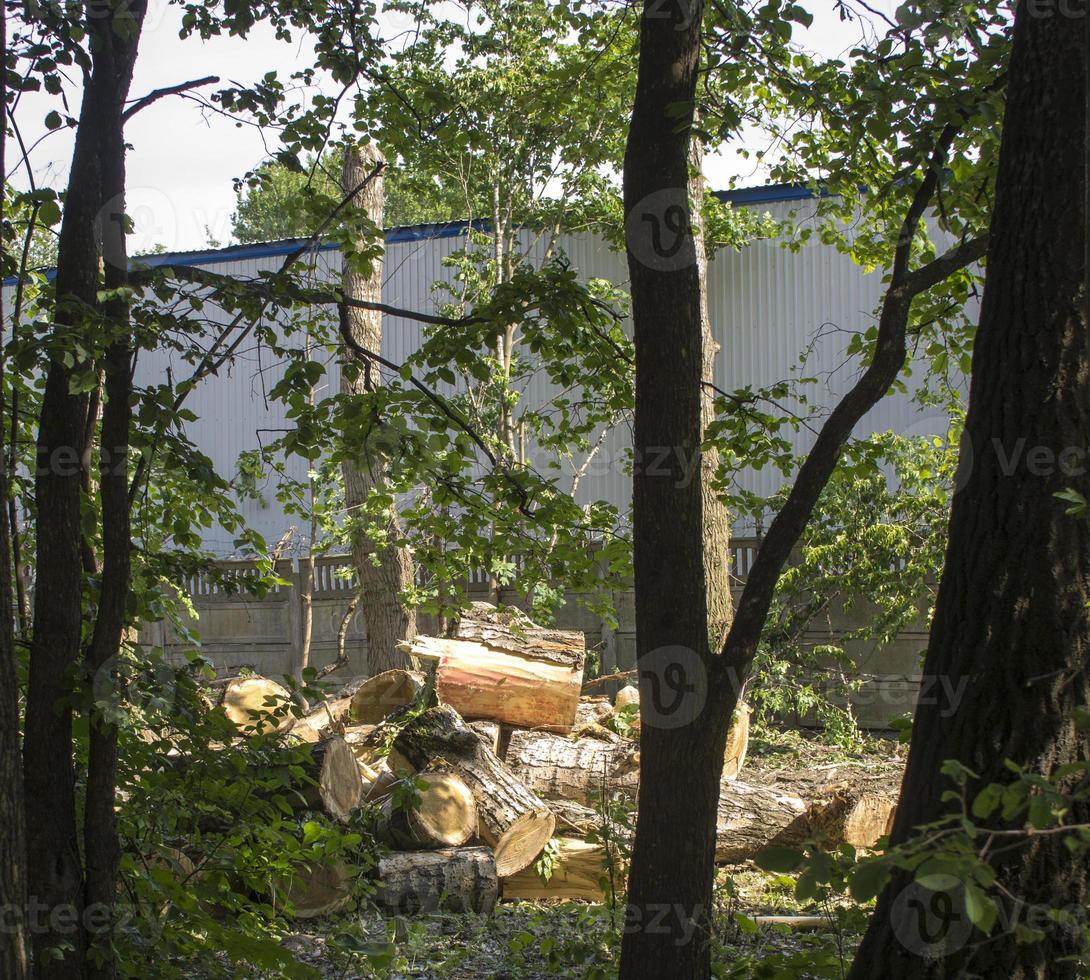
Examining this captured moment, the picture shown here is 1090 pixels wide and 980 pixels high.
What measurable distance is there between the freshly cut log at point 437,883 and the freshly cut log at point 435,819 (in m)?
0.12

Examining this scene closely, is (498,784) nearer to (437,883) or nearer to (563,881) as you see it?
(563,881)

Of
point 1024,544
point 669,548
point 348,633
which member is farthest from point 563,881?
point 348,633

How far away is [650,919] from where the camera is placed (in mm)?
3961

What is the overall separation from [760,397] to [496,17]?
9516 millimetres

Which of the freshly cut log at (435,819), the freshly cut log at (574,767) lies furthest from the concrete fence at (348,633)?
the freshly cut log at (435,819)

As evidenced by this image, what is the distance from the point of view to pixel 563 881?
22.9 ft

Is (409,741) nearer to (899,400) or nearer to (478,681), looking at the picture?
(478,681)

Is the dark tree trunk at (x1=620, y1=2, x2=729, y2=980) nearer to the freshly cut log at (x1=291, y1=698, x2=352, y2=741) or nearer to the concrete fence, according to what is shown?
the freshly cut log at (x1=291, y1=698, x2=352, y2=741)

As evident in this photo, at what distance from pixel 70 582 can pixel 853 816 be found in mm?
5228

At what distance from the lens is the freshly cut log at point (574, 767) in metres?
7.84

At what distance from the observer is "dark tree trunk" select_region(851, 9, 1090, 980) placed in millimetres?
2674

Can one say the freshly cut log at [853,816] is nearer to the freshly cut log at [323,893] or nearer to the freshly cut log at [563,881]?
the freshly cut log at [563,881]

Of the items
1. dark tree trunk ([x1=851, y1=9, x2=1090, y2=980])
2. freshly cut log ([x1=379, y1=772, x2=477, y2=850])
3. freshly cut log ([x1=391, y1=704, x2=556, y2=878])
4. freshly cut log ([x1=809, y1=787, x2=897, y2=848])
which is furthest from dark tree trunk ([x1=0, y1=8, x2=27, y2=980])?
freshly cut log ([x1=809, y1=787, x2=897, y2=848])

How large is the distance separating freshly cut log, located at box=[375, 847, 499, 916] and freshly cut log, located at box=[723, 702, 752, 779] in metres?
2.87
